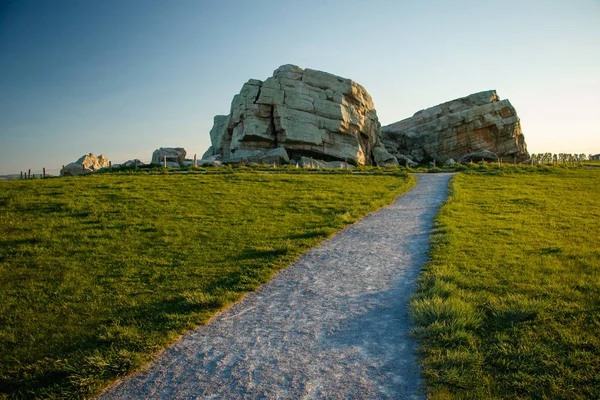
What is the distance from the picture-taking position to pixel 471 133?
85.1 metres

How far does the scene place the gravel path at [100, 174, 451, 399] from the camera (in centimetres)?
528

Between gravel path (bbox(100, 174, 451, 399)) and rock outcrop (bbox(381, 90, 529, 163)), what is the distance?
83.1 meters

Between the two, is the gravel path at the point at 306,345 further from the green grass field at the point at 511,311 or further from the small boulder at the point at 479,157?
the small boulder at the point at 479,157

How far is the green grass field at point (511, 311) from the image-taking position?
16.9 feet

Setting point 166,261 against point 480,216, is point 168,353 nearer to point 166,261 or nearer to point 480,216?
point 166,261

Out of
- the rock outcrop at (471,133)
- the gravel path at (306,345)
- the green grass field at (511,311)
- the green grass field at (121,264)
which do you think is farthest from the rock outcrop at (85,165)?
the rock outcrop at (471,133)

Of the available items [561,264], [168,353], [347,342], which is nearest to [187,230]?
[168,353]

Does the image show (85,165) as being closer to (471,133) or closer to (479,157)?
(479,157)

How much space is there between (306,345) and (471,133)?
89.6 meters

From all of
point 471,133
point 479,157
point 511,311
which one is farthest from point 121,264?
point 471,133

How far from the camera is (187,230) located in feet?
49.0

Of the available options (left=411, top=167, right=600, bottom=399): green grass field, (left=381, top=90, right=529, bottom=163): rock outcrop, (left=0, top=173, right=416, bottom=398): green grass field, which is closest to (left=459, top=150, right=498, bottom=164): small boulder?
(left=381, top=90, right=529, bottom=163): rock outcrop

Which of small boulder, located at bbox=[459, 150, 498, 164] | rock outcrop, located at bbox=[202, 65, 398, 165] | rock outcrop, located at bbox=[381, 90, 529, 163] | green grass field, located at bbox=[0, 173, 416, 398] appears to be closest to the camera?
green grass field, located at bbox=[0, 173, 416, 398]

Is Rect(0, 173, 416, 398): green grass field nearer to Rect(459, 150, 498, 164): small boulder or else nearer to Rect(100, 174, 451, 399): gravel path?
Rect(100, 174, 451, 399): gravel path
